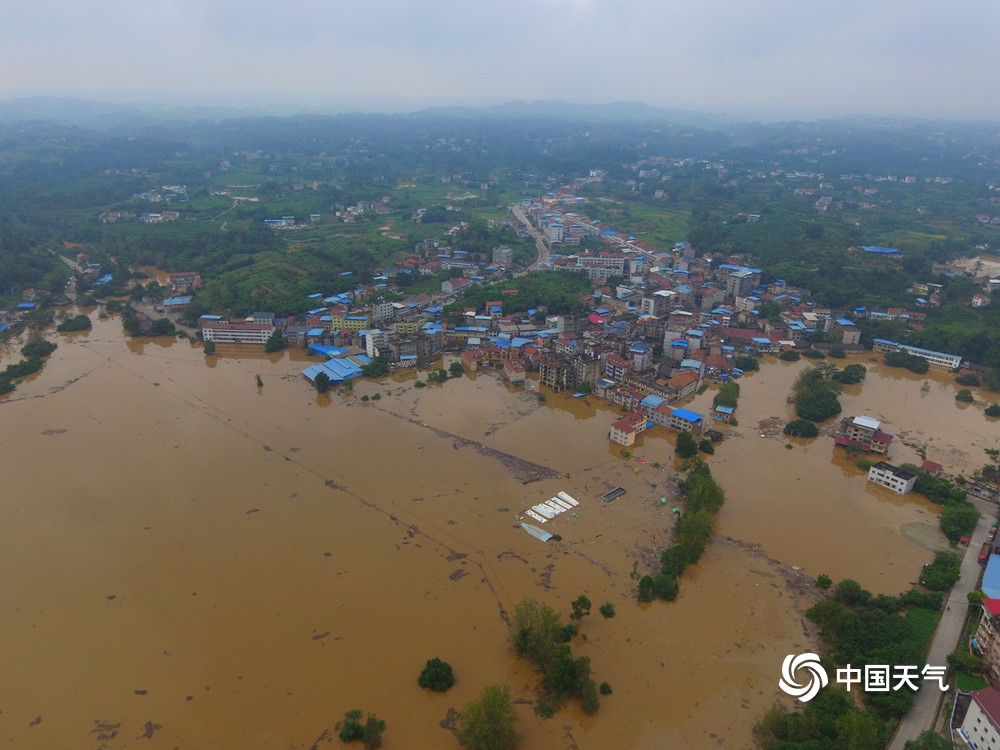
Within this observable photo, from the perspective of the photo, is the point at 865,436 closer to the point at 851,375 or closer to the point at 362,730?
the point at 851,375

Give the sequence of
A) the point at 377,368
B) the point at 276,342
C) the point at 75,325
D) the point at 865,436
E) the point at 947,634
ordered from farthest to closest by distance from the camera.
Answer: the point at 75,325
the point at 276,342
the point at 377,368
the point at 865,436
the point at 947,634

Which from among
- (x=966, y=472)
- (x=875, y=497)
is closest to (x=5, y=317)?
(x=875, y=497)

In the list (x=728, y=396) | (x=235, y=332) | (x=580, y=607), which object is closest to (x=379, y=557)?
(x=580, y=607)

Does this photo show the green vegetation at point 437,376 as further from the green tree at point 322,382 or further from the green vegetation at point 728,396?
the green vegetation at point 728,396

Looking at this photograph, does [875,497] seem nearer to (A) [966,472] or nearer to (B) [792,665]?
(A) [966,472]

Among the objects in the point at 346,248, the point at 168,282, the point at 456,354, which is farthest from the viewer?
the point at 346,248

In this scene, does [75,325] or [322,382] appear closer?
[322,382]
